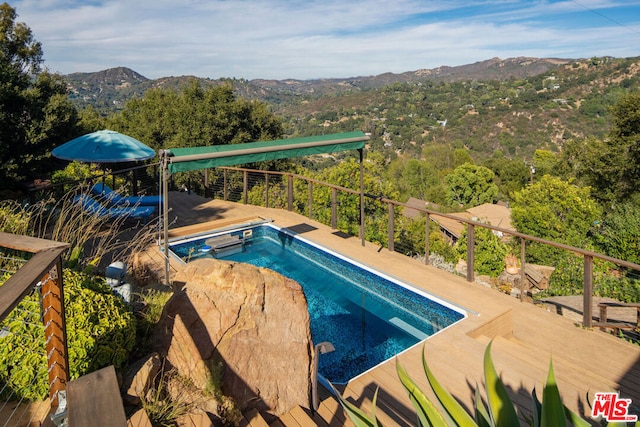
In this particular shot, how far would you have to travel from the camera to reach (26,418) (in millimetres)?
A: 2328

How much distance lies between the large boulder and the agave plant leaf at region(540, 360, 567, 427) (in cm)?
195

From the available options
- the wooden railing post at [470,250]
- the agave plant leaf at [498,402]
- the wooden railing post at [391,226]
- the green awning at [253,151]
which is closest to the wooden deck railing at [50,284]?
the agave plant leaf at [498,402]

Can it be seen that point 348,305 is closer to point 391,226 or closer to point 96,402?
point 391,226

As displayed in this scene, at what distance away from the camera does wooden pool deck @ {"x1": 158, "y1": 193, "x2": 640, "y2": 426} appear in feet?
11.3

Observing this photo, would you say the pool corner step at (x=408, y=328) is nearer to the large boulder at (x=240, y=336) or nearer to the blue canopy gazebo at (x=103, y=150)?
the large boulder at (x=240, y=336)

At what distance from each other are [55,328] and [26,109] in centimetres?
1428

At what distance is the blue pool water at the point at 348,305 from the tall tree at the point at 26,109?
28.8ft

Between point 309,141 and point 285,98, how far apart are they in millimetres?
139188

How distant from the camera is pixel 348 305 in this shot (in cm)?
604

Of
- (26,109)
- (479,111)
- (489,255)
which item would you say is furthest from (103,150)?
(479,111)

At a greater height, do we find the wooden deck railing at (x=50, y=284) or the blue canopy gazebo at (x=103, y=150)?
the blue canopy gazebo at (x=103, y=150)

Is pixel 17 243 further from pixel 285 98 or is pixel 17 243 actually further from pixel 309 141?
pixel 285 98

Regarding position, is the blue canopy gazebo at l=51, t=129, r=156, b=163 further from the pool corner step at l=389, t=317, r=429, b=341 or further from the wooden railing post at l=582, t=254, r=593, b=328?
the wooden railing post at l=582, t=254, r=593, b=328

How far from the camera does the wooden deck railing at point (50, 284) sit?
60.6 inches
